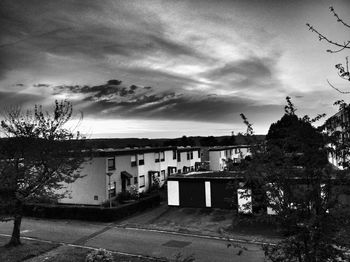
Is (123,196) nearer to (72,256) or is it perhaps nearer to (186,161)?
(72,256)

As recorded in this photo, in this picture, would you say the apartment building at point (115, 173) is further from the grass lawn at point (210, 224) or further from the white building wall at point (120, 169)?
the grass lawn at point (210, 224)

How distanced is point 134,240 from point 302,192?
16.9 m

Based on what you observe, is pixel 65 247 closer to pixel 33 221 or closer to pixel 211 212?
pixel 33 221

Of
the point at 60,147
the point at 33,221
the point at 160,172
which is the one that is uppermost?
the point at 60,147

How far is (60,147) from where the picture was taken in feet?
73.9

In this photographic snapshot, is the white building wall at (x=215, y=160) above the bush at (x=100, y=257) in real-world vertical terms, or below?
above

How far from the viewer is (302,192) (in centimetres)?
923

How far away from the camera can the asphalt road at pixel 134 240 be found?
20141mm

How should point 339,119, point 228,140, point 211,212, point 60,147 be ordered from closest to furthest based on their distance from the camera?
point 339,119 < point 60,147 < point 211,212 < point 228,140

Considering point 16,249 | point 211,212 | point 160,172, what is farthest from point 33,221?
point 160,172

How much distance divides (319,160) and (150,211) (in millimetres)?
27067

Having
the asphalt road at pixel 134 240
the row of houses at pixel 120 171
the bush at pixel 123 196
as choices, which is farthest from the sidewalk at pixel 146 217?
the row of houses at pixel 120 171

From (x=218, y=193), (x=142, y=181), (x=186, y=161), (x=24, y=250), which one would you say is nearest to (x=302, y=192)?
(x=24, y=250)

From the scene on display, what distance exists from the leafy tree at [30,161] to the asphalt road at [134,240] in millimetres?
4848
